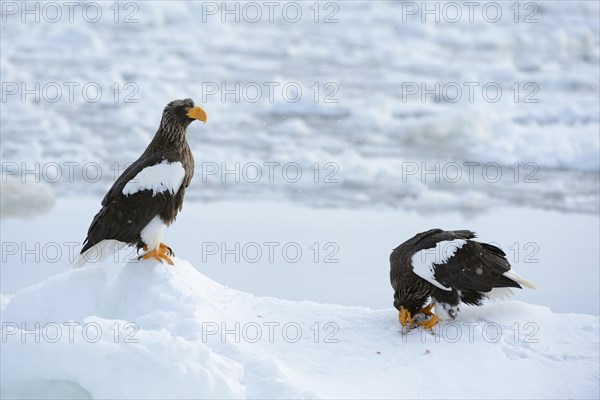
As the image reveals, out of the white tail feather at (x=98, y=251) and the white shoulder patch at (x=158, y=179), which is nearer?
the white shoulder patch at (x=158, y=179)

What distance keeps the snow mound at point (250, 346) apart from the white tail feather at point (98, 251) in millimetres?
156

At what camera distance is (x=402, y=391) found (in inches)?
169

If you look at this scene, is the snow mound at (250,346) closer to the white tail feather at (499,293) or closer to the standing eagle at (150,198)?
the white tail feather at (499,293)

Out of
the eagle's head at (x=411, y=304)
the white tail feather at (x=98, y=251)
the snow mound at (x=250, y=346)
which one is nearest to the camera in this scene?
the snow mound at (x=250, y=346)

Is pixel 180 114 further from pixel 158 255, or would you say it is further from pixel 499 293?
pixel 499 293

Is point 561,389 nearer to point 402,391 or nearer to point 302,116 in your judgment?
point 402,391

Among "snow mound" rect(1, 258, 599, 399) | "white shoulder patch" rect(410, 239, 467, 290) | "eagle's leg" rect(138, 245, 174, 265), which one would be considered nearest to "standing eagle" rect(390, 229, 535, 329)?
"white shoulder patch" rect(410, 239, 467, 290)

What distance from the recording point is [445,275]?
4988 mm

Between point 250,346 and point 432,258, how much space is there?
1134 millimetres

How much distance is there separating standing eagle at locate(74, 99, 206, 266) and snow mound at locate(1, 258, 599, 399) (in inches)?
6.8

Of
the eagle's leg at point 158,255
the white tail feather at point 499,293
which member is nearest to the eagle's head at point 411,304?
the white tail feather at point 499,293

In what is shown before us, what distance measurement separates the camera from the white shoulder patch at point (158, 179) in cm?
502

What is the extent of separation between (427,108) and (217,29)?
21.8ft

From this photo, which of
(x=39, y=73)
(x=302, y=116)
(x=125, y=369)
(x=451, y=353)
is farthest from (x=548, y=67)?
(x=125, y=369)
